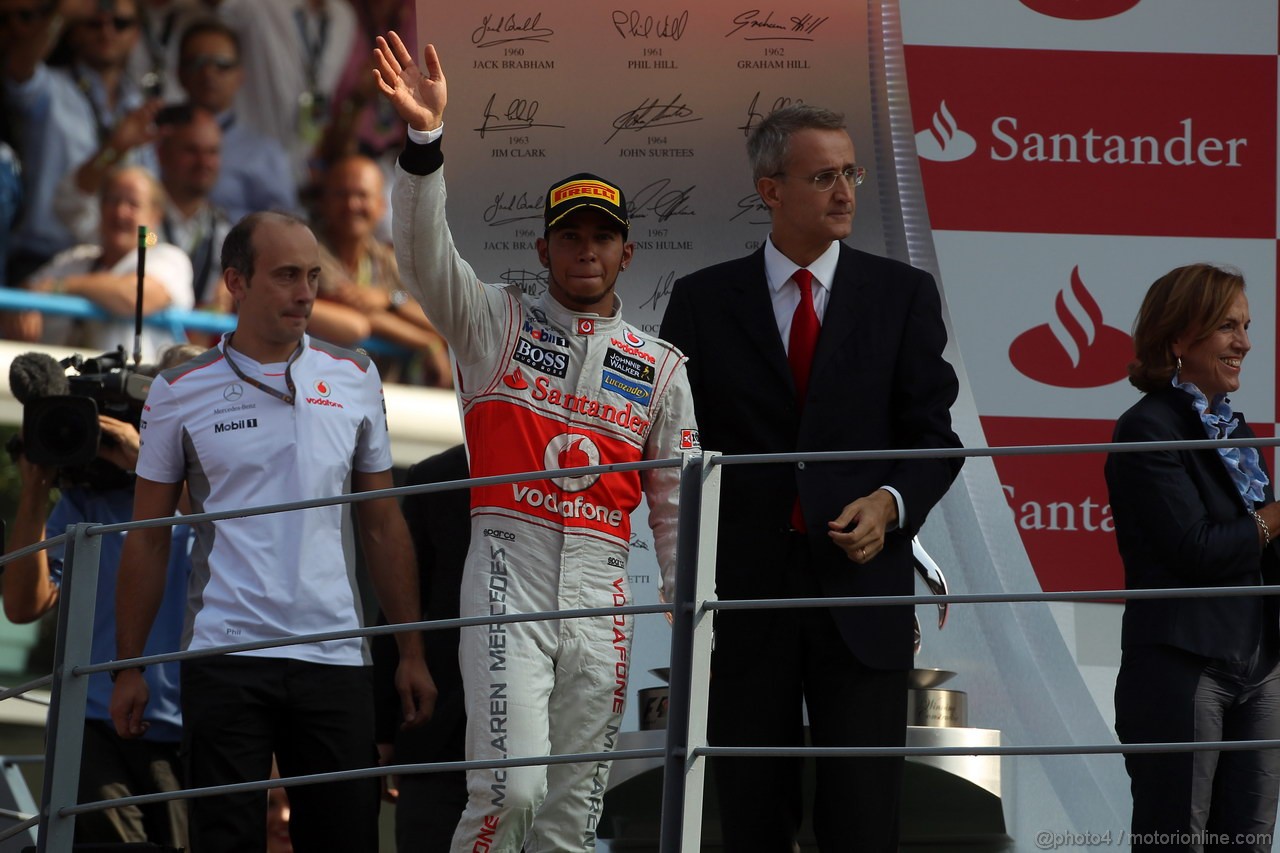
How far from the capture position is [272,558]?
2.98 m

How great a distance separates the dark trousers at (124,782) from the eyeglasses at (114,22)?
5086 millimetres

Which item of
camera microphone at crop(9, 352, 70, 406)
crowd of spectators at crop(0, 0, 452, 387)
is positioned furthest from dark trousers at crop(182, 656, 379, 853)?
crowd of spectators at crop(0, 0, 452, 387)

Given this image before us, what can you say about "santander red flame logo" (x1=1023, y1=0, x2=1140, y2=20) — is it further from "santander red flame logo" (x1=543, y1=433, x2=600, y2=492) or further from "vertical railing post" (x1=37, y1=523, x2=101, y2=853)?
"vertical railing post" (x1=37, y1=523, x2=101, y2=853)

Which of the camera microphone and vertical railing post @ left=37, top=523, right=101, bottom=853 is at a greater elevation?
the camera microphone

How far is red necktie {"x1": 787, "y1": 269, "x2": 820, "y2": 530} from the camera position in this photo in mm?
2973

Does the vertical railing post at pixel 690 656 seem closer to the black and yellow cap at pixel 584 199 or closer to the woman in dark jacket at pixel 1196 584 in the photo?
the black and yellow cap at pixel 584 199

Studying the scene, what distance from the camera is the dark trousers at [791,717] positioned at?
274cm

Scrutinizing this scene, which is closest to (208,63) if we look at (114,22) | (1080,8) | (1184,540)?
(114,22)

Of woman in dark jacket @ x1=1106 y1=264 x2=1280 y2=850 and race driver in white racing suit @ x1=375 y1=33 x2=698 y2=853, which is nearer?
race driver in white racing suit @ x1=375 y1=33 x2=698 y2=853

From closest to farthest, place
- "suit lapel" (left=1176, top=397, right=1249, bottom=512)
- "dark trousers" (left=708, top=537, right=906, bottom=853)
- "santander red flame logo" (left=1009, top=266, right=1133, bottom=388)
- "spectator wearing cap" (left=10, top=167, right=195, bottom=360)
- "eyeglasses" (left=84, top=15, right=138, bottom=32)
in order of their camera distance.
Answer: "dark trousers" (left=708, top=537, right=906, bottom=853) → "suit lapel" (left=1176, top=397, right=1249, bottom=512) → "santander red flame logo" (left=1009, top=266, right=1133, bottom=388) → "spectator wearing cap" (left=10, top=167, right=195, bottom=360) → "eyeglasses" (left=84, top=15, right=138, bottom=32)

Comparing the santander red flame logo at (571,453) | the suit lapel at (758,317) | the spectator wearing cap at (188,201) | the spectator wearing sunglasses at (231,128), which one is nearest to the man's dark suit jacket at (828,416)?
the suit lapel at (758,317)

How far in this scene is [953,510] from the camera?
4094 mm

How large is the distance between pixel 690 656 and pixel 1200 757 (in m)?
0.85

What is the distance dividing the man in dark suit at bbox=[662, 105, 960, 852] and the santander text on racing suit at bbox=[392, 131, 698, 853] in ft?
0.43
